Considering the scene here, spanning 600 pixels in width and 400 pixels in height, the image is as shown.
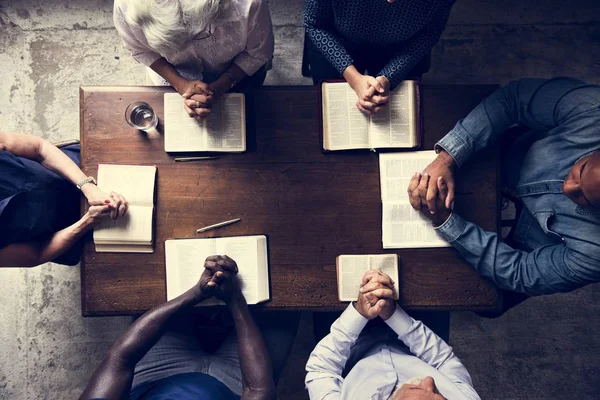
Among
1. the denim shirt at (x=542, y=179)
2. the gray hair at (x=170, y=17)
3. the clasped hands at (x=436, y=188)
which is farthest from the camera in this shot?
the clasped hands at (x=436, y=188)

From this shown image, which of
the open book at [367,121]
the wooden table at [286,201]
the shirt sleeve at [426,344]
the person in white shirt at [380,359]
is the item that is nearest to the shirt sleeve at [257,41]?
the wooden table at [286,201]

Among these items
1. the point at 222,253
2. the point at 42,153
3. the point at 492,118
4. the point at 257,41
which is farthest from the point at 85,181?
the point at 492,118

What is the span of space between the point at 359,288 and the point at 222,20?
1105 millimetres

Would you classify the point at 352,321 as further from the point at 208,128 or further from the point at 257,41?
the point at 257,41

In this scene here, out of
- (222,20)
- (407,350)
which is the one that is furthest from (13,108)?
(407,350)

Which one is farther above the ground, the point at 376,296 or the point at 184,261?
the point at 184,261

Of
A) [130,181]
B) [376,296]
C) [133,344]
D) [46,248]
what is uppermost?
[130,181]

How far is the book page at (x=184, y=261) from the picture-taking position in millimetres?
1784

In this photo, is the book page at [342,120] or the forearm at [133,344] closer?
the forearm at [133,344]

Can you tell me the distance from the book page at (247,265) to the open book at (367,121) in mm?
483

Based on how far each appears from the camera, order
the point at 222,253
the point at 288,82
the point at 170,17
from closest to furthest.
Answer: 1. the point at 170,17
2. the point at 222,253
3. the point at 288,82

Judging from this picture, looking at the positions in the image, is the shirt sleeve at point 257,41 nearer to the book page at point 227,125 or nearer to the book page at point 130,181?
the book page at point 227,125

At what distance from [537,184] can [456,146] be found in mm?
349

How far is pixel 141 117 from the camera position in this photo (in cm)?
180
